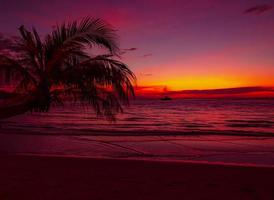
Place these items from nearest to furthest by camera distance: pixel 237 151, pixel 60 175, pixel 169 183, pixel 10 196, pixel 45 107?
pixel 10 196 → pixel 169 183 → pixel 60 175 → pixel 45 107 → pixel 237 151

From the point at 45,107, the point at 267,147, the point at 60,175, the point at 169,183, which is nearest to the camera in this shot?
the point at 169,183

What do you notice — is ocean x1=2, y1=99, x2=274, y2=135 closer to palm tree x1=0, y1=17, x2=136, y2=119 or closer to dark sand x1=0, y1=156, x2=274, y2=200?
palm tree x1=0, y1=17, x2=136, y2=119

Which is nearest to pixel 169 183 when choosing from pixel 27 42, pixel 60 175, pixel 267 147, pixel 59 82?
pixel 60 175

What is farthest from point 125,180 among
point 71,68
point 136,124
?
point 136,124

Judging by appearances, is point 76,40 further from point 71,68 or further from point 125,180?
point 125,180

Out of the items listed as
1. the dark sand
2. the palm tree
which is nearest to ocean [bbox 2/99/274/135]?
the palm tree

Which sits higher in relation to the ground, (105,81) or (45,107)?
(105,81)

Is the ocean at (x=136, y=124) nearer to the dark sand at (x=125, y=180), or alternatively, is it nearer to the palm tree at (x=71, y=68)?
the palm tree at (x=71, y=68)

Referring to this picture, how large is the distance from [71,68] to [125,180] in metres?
2.93

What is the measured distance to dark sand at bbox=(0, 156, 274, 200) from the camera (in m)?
4.10

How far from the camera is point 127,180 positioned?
4812 mm

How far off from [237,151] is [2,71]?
6.83 m

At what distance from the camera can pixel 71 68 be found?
664 cm

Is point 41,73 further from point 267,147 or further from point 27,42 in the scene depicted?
point 267,147
